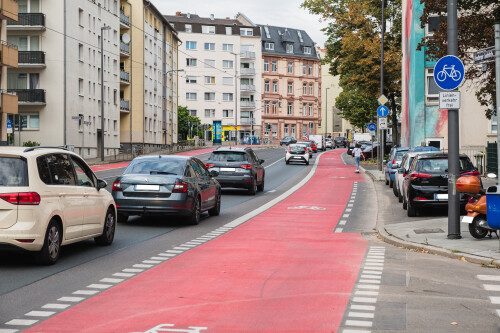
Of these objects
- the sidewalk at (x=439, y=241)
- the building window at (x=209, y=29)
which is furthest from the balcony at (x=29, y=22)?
the building window at (x=209, y=29)

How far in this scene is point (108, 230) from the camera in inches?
523

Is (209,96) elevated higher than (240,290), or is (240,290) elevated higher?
(209,96)

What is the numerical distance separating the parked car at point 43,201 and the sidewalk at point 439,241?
213 inches

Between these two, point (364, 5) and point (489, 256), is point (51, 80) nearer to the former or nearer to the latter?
point (364, 5)

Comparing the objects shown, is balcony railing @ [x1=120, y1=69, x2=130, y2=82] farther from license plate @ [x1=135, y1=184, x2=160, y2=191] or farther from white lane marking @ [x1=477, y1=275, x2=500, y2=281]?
white lane marking @ [x1=477, y1=275, x2=500, y2=281]

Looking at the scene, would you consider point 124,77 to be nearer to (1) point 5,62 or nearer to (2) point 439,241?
(1) point 5,62

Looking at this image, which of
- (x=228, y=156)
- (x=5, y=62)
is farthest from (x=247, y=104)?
(x=228, y=156)

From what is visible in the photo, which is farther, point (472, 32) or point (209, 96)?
point (209, 96)

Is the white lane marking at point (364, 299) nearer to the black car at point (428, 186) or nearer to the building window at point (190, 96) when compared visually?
the black car at point (428, 186)

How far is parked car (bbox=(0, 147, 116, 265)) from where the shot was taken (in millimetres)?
10211

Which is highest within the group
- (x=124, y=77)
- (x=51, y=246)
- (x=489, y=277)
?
(x=124, y=77)

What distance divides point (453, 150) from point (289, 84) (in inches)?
5052

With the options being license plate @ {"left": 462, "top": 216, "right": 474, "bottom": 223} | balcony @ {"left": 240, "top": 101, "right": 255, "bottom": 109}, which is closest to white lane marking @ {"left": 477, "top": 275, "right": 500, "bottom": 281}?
license plate @ {"left": 462, "top": 216, "right": 474, "bottom": 223}

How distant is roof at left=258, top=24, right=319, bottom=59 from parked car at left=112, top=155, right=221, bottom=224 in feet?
401
